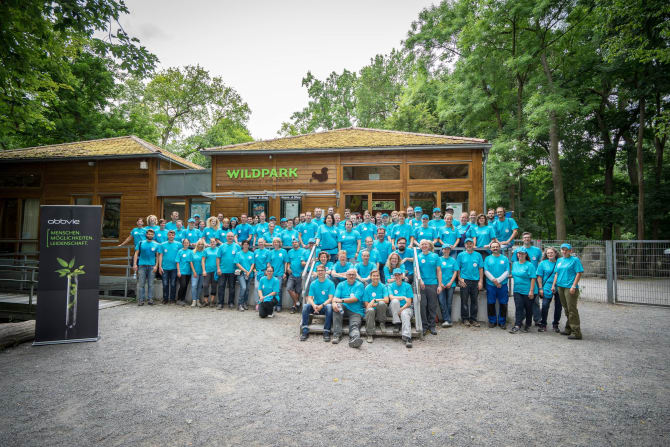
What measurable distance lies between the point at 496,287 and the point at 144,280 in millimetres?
9537

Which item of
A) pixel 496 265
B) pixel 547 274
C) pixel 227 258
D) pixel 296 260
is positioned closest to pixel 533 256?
pixel 547 274

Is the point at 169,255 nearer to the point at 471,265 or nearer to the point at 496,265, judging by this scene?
the point at 471,265

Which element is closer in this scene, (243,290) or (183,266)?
(243,290)

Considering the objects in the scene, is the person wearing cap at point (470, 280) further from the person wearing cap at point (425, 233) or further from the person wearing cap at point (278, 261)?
the person wearing cap at point (278, 261)

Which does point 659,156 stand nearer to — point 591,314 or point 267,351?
point 591,314

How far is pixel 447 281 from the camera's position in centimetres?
753

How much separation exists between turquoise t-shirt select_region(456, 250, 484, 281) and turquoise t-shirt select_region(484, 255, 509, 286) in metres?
0.14

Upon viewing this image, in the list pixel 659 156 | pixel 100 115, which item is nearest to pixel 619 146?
pixel 659 156

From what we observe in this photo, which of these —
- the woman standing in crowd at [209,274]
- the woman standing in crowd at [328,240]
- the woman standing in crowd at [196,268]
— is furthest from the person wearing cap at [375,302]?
the woman standing in crowd at [196,268]

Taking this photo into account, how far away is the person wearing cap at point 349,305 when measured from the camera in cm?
646

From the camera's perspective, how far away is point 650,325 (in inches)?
299

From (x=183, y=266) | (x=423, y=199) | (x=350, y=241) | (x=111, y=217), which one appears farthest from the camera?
(x=111, y=217)

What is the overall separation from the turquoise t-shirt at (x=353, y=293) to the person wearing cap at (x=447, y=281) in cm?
204

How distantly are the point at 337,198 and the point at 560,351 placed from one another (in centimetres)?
893
